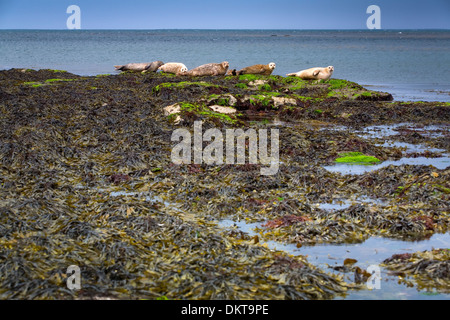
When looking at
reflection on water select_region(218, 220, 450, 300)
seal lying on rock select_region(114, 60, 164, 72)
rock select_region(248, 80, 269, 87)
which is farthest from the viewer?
seal lying on rock select_region(114, 60, 164, 72)

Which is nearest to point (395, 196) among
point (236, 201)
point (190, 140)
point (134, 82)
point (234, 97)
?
point (236, 201)

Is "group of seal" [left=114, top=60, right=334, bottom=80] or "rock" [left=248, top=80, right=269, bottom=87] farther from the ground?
"group of seal" [left=114, top=60, right=334, bottom=80]

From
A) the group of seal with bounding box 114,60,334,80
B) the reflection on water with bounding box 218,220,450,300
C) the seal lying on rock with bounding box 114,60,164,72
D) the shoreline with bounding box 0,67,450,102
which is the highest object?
the seal lying on rock with bounding box 114,60,164,72

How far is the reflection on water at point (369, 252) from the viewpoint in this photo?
4812mm

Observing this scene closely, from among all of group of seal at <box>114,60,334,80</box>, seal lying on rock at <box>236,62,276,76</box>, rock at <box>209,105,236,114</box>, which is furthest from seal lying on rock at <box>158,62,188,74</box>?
rock at <box>209,105,236,114</box>

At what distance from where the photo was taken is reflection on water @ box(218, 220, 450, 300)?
189 inches

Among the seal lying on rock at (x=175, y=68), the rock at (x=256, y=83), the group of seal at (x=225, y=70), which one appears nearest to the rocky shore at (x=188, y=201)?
the rock at (x=256, y=83)

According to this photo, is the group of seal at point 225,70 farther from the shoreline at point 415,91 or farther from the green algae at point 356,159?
the green algae at point 356,159

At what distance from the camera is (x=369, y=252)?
570 cm

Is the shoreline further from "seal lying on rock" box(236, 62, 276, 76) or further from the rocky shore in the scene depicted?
the rocky shore

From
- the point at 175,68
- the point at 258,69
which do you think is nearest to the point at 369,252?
the point at 258,69

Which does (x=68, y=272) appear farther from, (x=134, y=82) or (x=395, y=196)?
(x=134, y=82)

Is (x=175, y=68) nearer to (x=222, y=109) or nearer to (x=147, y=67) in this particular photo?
(x=147, y=67)
